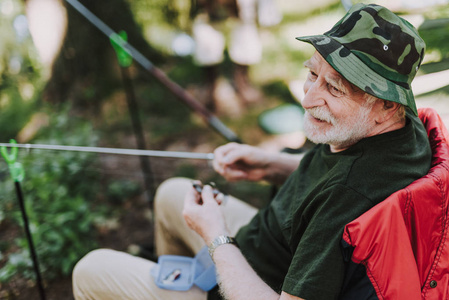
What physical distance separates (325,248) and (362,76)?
495 mm

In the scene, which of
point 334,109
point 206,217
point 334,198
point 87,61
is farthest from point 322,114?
point 87,61

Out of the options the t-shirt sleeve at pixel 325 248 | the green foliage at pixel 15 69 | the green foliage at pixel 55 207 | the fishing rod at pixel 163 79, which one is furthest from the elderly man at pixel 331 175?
the green foliage at pixel 15 69

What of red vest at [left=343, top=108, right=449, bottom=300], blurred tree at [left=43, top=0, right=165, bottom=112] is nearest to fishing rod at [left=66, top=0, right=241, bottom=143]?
red vest at [left=343, top=108, right=449, bottom=300]

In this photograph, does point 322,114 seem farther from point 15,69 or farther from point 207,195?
point 15,69

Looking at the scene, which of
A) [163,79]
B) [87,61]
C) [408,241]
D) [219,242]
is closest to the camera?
[408,241]

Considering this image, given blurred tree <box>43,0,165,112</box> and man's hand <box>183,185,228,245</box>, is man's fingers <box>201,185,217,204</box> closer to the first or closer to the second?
man's hand <box>183,185,228,245</box>

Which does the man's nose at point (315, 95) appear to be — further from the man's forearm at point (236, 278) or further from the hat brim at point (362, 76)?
the man's forearm at point (236, 278)

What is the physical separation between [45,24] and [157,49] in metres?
1.68

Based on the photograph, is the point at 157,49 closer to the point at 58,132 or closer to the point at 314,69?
the point at 58,132

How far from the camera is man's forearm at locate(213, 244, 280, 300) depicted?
3.78ft

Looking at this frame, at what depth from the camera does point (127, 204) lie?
115 inches

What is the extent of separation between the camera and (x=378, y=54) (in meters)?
1.08

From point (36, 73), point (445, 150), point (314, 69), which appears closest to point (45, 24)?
point (36, 73)

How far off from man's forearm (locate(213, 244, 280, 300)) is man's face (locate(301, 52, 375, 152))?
0.48 m
